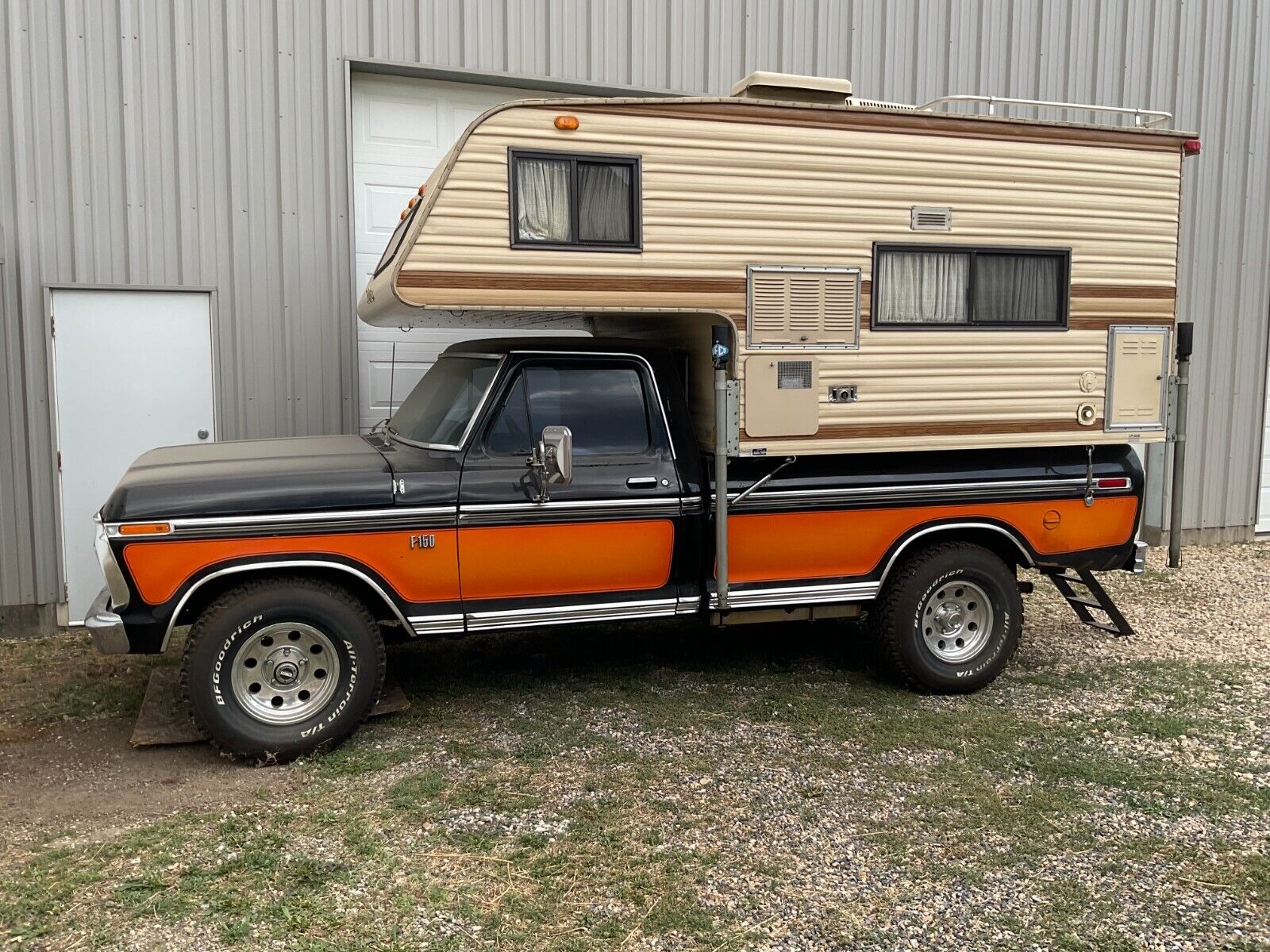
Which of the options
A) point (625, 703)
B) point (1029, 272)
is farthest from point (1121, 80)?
point (625, 703)

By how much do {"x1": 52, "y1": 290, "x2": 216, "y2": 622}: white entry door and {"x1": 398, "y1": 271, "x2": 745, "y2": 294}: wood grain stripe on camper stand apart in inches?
130

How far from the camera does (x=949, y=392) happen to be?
18.4 ft

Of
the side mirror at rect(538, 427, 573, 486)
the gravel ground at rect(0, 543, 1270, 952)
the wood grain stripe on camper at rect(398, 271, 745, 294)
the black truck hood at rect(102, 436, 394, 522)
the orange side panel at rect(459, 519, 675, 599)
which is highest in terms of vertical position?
the wood grain stripe on camper at rect(398, 271, 745, 294)

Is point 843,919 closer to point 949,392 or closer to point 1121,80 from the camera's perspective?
point 949,392

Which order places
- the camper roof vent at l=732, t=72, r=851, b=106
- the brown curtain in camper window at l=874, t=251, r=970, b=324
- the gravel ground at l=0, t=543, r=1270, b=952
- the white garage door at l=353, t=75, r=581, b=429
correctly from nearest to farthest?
the gravel ground at l=0, t=543, r=1270, b=952 < the camper roof vent at l=732, t=72, r=851, b=106 < the brown curtain in camper window at l=874, t=251, r=970, b=324 < the white garage door at l=353, t=75, r=581, b=429

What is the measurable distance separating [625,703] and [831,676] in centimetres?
133

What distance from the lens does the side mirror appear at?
4602 mm

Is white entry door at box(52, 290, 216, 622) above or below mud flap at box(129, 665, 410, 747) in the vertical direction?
above

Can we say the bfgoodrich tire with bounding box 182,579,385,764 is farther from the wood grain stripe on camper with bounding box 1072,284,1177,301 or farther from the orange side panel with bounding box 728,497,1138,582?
the wood grain stripe on camper with bounding box 1072,284,1177,301

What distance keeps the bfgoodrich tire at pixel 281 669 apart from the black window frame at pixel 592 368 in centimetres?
109

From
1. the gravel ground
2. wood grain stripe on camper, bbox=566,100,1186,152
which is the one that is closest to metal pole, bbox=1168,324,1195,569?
wood grain stripe on camper, bbox=566,100,1186,152

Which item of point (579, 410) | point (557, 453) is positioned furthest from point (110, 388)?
point (557, 453)

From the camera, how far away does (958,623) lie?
5855 mm

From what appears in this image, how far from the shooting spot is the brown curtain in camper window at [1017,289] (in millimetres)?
5656
